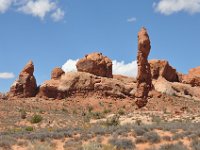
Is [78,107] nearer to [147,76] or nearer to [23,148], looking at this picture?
[147,76]

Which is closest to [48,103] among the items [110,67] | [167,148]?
[110,67]

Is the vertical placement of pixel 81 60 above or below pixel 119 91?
above

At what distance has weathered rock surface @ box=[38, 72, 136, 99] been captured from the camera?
64000 mm

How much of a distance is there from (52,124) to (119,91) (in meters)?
20.3

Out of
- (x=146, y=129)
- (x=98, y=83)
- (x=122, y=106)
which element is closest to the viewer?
(x=146, y=129)

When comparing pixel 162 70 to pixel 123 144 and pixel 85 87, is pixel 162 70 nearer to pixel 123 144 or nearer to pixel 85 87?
pixel 85 87

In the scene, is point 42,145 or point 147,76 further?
point 147,76

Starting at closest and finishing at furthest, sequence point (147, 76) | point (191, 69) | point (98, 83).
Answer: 1. point (147, 76)
2. point (98, 83)
3. point (191, 69)

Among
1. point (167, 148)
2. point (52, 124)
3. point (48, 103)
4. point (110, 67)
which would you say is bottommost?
point (167, 148)

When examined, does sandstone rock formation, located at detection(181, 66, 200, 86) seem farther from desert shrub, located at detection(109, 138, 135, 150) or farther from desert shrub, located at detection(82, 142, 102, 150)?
desert shrub, located at detection(82, 142, 102, 150)

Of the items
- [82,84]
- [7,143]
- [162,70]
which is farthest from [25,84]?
[7,143]

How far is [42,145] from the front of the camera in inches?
829

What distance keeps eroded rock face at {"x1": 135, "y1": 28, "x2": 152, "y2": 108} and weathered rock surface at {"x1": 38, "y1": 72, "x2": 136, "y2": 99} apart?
12952mm

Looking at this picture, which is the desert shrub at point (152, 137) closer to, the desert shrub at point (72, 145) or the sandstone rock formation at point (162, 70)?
the desert shrub at point (72, 145)
